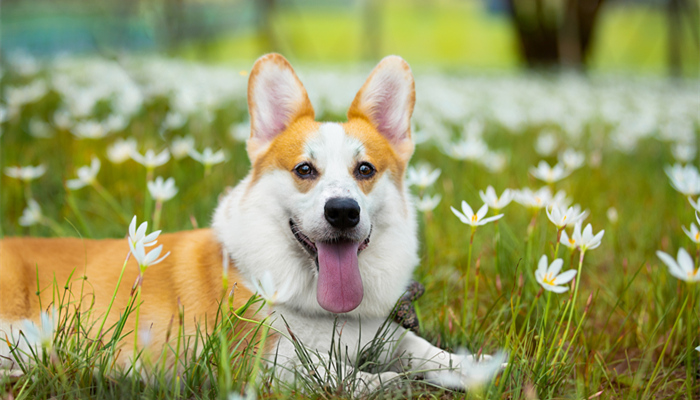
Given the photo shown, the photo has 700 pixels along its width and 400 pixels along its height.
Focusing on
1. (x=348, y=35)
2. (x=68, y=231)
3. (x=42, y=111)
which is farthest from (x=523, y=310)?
(x=348, y=35)

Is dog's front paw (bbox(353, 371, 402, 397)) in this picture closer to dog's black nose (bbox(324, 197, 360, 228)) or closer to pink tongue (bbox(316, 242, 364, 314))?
pink tongue (bbox(316, 242, 364, 314))

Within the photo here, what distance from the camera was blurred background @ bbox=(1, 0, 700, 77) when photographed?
1163 cm

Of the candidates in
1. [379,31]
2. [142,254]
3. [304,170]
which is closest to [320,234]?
[304,170]

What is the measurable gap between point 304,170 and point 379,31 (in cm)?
1619

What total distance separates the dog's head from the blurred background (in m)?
3.31

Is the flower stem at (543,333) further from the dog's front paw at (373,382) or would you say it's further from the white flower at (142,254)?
the white flower at (142,254)

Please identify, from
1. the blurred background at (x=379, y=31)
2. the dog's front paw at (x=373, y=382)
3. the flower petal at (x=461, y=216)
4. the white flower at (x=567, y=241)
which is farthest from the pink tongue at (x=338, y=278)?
the blurred background at (x=379, y=31)

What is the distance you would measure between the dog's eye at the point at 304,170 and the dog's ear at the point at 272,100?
12.8 inches

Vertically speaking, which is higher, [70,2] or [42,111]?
[70,2]

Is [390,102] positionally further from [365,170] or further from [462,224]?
[462,224]

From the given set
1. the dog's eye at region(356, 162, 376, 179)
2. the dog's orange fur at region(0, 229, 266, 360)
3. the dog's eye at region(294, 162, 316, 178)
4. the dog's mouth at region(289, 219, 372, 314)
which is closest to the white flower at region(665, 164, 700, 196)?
the dog's eye at region(356, 162, 376, 179)

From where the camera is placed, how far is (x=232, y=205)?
7.48 feet

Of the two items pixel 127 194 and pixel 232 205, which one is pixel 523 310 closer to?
pixel 232 205

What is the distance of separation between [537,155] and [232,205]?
4.58 metres
